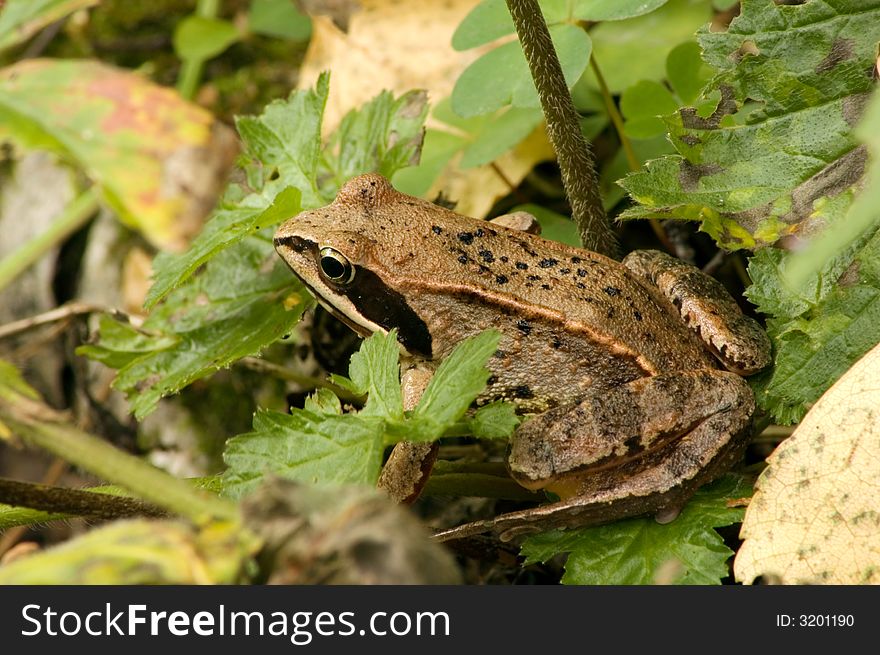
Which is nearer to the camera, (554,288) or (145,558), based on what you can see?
(145,558)

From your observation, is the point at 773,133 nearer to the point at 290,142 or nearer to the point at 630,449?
the point at 630,449

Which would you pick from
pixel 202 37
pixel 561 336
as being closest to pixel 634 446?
pixel 561 336

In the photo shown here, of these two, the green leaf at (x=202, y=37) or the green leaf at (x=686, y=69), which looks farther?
the green leaf at (x=202, y=37)

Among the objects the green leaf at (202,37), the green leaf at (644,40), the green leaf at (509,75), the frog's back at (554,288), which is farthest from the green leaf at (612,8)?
the green leaf at (202,37)

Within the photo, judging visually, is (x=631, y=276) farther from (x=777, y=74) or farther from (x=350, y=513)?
(x=350, y=513)

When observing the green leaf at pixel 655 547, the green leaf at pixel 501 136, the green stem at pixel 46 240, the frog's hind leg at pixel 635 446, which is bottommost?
the green leaf at pixel 655 547

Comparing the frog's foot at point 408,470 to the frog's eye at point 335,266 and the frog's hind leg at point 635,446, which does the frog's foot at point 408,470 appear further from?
the frog's eye at point 335,266

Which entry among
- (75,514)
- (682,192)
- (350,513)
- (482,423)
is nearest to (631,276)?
(682,192)

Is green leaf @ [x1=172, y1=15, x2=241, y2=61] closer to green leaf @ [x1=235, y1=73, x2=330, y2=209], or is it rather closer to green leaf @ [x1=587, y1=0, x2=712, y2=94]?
green leaf @ [x1=235, y1=73, x2=330, y2=209]
